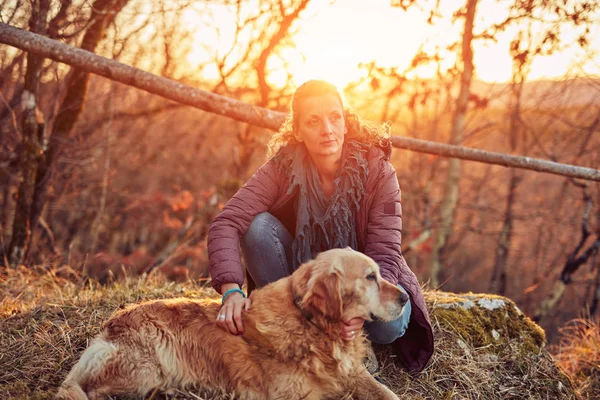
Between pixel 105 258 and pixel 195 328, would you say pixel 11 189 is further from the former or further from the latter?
pixel 195 328

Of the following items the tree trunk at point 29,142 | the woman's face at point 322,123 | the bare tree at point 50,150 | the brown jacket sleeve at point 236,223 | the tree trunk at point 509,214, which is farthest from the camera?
the tree trunk at point 509,214

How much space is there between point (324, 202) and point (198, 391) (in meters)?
1.59

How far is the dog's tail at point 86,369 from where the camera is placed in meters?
2.46

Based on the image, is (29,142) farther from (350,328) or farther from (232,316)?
(350,328)

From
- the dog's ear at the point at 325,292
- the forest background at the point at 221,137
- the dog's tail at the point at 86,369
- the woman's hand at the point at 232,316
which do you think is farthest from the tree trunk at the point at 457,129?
the dog's tail at the point at 86,369

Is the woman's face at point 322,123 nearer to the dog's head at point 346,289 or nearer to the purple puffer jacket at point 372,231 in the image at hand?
the purple puffer jacket at point 372,231

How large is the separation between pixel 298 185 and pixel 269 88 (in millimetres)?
3935

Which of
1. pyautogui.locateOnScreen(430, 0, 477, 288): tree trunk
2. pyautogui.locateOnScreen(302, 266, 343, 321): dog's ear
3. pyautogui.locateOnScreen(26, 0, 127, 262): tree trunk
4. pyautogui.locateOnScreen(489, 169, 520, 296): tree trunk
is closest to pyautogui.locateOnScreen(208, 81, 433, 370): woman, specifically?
pyautogui.locateOnScreen(302, 266, 343, 321): dog's ear

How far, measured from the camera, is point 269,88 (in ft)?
22.9

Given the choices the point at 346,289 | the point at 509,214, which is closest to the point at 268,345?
the point at 346,289

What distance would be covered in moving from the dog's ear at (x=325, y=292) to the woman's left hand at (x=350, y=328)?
0.14 metres

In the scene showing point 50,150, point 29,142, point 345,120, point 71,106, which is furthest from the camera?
point 71,106

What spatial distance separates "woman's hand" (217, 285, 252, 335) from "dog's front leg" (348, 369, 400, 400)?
779mm

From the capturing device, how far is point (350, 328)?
109 inches
